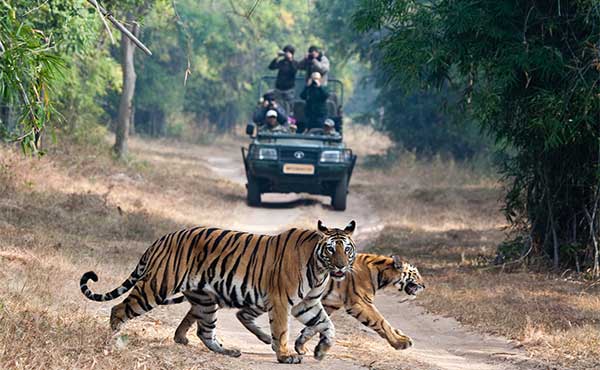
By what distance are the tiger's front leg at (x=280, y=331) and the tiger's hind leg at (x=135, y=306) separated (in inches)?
32.8

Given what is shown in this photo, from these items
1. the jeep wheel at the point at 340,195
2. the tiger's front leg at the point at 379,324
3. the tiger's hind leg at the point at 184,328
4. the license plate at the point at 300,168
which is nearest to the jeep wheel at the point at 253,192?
the license plate at the point at 300,168

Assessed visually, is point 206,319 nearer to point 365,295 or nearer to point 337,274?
point 337,274

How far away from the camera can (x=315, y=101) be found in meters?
20.1

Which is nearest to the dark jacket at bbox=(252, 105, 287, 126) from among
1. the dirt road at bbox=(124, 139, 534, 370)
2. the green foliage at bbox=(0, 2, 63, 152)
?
the dirt road at bbox=(124, 139, 534, 370)

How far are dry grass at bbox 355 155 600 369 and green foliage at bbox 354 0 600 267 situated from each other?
3.12 feet

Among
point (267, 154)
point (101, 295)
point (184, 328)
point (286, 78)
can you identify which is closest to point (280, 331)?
point (184, 328)

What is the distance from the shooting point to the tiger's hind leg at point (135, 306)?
7.20m

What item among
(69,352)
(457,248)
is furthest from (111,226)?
(69,352)

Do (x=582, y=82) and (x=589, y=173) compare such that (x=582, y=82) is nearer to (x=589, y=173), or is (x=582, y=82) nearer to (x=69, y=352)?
(x=589, y=173)

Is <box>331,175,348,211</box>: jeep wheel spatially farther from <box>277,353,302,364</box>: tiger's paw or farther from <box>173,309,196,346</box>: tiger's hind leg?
<box>277,353,302,364</box>: tiger's paw

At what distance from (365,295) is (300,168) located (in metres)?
→ 11.1

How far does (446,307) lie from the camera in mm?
10281

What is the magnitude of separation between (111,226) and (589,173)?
644 centimetres

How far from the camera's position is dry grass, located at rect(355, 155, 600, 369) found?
28.0 feet
